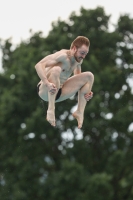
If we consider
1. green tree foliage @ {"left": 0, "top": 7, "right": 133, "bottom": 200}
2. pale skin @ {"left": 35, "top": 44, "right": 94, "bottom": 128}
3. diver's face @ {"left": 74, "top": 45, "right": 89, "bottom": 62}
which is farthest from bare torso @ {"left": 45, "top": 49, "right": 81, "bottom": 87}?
green tree foliage @ {"left": 0, "top": 7, "right": 133, "bottom": 200}

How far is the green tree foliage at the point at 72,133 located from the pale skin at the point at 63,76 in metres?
17.5

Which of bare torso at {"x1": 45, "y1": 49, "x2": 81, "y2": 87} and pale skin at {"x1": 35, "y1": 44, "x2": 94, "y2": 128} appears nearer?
pale skin at {"x1": 35, "y1": 44, "x2": 94, "y2": 128}

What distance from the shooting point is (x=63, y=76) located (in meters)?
9.91

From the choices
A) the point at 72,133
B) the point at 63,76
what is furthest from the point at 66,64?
the point at 72,133

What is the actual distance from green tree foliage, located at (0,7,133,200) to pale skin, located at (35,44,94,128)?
1751 cm

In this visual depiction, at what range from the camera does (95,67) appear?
1172 inches

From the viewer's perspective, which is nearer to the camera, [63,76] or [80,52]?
[80,52]

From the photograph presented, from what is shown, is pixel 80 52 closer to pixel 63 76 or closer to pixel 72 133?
pixel 63 76

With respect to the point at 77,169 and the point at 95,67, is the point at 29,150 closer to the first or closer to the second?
the point at 77,169

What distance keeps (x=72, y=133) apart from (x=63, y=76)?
19.8 meters

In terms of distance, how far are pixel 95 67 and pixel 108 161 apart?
4.93 meters

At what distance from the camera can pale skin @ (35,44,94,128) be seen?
944cm

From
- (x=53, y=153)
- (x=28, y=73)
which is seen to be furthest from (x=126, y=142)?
(x=28, y=73)

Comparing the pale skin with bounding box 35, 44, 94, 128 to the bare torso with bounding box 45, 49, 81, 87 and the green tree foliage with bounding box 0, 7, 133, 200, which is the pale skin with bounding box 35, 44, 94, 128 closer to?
the bare torso with bounding box 45, 49, 81, 87
